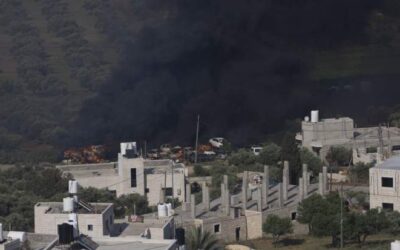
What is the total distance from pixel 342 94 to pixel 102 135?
36.0ft

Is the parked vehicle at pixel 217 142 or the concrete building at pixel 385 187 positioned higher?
the parked vehicle at pixel 217 142

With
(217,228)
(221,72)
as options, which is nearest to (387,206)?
(217,228)

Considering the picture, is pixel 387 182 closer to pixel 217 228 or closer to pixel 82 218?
pixel 217 228

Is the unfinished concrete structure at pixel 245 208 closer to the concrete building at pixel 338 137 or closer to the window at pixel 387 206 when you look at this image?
the window at pixel 387 206

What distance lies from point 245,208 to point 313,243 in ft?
11.9

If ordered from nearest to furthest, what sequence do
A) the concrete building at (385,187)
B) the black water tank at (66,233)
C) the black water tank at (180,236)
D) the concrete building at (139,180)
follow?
the black water tank at (66,233) → the black water tank at (180,236) → the concrete building at (385,187) → the concrete building at (139,180)

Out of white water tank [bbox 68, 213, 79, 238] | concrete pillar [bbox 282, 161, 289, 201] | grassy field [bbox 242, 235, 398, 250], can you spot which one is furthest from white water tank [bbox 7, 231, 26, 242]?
concrete pillar [bbox 282, 161, 289, 201]

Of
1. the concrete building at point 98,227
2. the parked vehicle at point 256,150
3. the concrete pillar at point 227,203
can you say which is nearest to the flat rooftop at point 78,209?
the concrete building at point 98,227

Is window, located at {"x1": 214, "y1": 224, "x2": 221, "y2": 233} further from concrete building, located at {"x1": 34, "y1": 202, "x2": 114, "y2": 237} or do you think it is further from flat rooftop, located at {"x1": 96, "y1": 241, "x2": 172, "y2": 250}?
flat rooftop, located at {"x1": 96, "y1": 241, "x2": 172, "y2": 250}

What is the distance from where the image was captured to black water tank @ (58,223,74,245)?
97.2 ft

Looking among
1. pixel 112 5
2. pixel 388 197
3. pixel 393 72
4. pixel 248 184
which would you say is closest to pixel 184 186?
pixel 248 184

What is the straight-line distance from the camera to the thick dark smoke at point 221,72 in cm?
6184

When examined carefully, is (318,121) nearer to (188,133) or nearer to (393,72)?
(188,133)

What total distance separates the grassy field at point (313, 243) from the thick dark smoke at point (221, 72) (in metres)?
17.5
